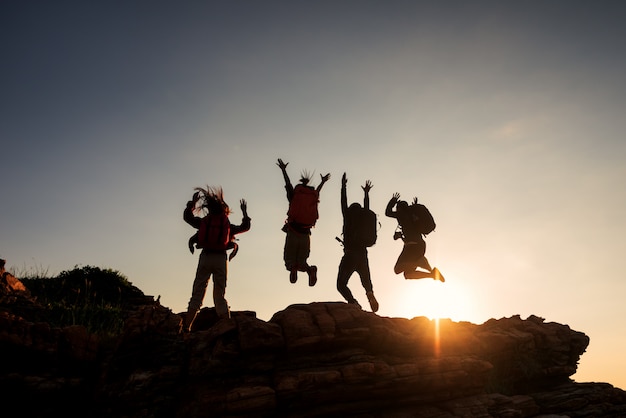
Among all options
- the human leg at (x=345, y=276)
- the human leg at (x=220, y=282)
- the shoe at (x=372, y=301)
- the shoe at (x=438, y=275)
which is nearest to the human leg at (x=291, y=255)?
the human leg at (x=345, y=276)

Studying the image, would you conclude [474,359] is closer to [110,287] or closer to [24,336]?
[24,336]

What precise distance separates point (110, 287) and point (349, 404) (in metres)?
17.5

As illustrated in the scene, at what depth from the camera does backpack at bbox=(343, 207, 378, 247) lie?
13470 mm

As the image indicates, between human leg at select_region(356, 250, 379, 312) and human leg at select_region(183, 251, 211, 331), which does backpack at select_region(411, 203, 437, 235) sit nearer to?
human leg at select_region(356, 250, 379, 312)

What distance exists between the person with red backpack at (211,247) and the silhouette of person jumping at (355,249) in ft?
13.6

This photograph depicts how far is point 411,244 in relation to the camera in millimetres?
14016

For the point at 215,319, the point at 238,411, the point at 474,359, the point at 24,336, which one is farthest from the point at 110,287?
the point at 474,359

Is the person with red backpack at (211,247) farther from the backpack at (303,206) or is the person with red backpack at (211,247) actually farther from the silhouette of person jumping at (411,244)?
the silhouette of person jumping at (411,244)

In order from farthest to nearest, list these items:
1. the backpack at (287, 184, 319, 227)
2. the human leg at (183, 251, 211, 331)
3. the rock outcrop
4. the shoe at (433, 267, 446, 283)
Result: the shoe at (433, 267, 446, 283)
the backpack at (287, 184, 319, 227)
the human leg at (183, 251, 211, 331)
the rock outcrop

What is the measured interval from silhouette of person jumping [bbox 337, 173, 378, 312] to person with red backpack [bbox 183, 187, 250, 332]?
4.16 meters

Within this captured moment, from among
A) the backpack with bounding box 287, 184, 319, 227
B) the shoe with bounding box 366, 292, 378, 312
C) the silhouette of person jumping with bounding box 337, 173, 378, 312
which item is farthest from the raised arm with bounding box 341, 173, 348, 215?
the shoe with bounding box 366, 292, 378, 312

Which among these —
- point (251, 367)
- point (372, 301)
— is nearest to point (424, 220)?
point (372, 301)

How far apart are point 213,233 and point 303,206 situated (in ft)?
10.2

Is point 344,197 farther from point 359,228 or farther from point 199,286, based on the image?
point 199,286
